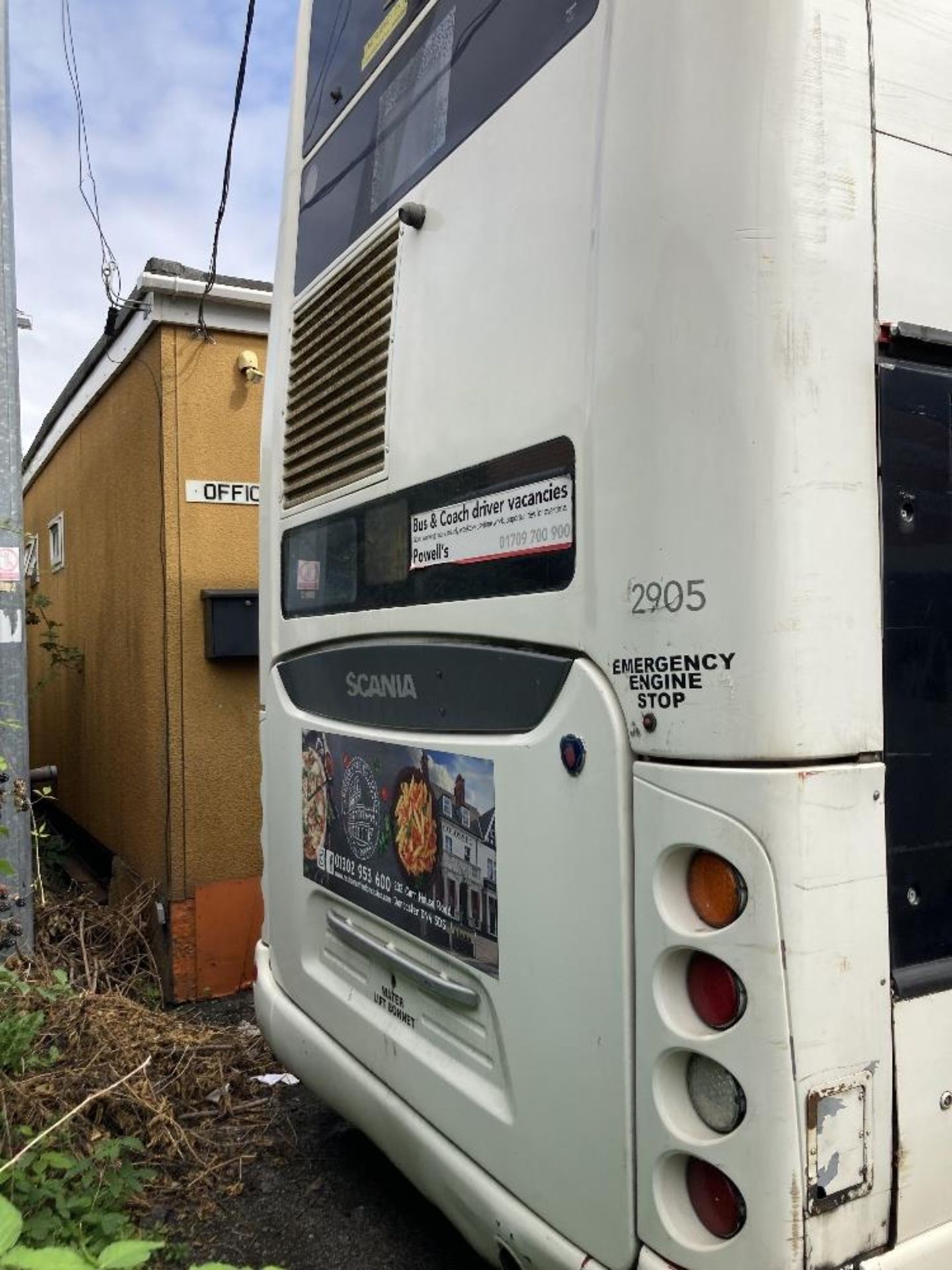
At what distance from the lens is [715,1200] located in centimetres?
173

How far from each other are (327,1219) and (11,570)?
3.00 m

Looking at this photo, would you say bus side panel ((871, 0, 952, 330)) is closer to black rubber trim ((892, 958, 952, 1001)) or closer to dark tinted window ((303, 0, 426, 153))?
black rubber trim ((892, 958, 952, 1001))

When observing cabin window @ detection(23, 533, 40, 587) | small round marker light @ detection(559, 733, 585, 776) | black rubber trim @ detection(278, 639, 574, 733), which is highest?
cabin window @ detection(23, 533, 40, 587)

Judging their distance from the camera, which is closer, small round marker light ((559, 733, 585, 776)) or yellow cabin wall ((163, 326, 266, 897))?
small round marker light ((559, 733, 585, 776))

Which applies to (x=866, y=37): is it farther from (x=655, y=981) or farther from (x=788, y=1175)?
(x=788, y=1175)

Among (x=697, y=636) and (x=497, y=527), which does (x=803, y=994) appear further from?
(x=497, y=527)

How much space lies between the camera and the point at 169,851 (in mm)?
5121

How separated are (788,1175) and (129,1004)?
3.67 meters

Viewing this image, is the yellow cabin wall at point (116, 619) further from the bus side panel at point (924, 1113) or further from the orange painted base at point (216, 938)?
the bus side panel at point (924, 1113)

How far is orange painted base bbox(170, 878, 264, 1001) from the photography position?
16.6 ft

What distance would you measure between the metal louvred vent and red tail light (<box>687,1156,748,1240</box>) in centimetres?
179

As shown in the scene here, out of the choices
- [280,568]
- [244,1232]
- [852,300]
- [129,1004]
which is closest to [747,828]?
[852,300]

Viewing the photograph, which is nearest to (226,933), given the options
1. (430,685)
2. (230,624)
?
(230,624)

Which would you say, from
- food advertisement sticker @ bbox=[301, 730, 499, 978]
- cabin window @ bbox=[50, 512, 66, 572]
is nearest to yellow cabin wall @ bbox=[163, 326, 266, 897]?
food advertisement sticker @ bbox=[301, 730, 499, 978]
